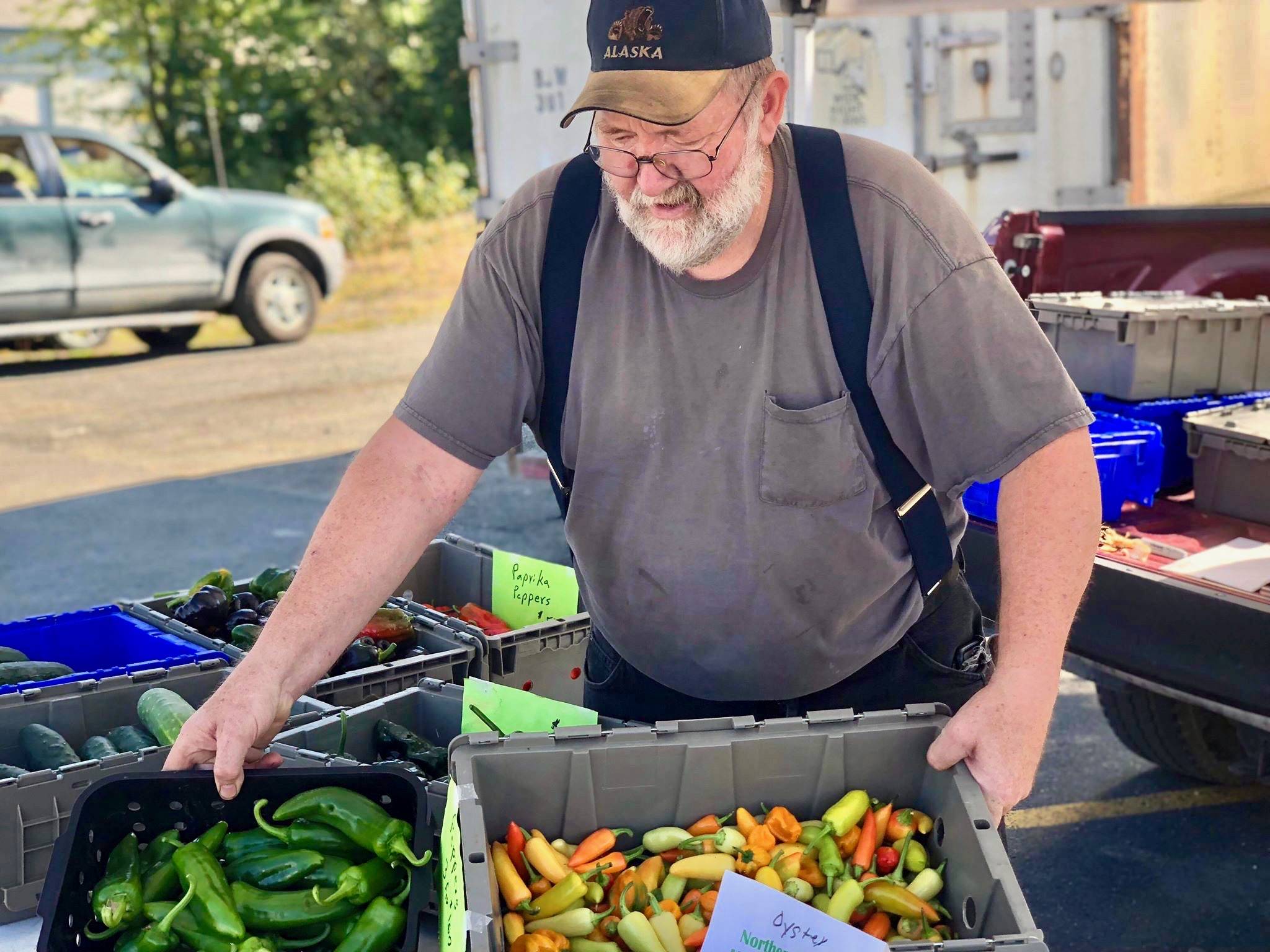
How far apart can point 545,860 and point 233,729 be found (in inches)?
20.3

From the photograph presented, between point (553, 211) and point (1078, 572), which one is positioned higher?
point (553, 211)

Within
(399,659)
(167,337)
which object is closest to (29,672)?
(399,659)

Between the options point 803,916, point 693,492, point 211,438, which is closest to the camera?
point 803,916

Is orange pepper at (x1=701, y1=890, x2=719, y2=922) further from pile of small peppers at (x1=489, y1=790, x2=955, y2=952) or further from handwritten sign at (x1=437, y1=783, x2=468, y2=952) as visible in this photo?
handwritten sign at (x1=437, y1=783, x2=468, y2=952)

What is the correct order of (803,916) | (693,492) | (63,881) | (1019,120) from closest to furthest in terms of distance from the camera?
1. (803,916)
2. (63,881)
3. (693,492)
4. (1019,120)

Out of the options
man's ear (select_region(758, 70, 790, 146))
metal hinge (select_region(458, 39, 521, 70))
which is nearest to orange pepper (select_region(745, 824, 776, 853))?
man's ear (select_region(758, 70, 790, 146))

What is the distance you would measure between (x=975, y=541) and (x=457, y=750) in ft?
7.36

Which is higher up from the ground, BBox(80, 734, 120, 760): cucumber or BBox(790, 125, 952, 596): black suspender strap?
BBox(790, 125, 952, 596): black suspender strap

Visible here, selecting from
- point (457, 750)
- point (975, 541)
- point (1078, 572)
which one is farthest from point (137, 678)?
point (975, 541)

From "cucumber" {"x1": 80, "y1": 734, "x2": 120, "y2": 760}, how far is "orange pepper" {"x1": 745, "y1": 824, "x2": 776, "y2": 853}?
121 centimetres

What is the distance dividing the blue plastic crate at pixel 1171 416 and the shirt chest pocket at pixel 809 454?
7.34 ft

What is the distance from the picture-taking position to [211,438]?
33.2 feet

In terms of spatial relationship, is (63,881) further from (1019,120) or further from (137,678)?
(1019,120)

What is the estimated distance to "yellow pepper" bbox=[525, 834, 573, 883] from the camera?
6.66 feet
